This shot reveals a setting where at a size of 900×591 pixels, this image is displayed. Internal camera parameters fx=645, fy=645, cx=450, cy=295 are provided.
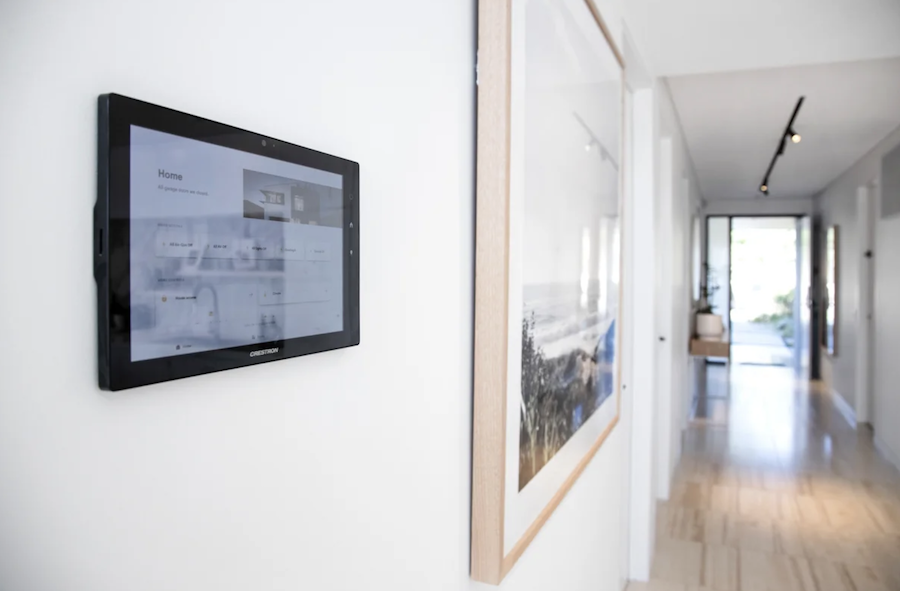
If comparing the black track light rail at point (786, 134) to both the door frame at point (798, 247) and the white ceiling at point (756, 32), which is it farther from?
the door frame at point (798, 247)

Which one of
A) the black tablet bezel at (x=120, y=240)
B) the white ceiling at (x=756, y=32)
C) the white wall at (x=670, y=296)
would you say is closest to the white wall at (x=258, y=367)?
the black tablet bezel at (x=120, y=240)

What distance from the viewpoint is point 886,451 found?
5168mm

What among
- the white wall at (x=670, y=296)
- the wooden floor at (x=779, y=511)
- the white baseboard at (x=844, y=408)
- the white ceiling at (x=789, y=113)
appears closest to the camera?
the wooden floor at (x=779, y=511)

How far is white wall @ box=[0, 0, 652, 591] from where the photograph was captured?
0.40 m

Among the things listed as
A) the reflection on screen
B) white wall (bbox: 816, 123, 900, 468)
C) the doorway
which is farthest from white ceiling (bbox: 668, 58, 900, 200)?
the doorway

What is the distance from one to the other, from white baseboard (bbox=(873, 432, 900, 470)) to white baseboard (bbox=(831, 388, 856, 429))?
2.36 feet

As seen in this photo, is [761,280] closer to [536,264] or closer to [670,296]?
[670,296]

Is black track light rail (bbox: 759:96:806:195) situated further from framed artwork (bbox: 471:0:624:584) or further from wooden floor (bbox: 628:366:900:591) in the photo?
framed artwork (bbox: 471:0:624:584)

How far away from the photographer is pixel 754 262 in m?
10.7

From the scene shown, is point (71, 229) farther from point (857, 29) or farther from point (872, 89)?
point (872, 89)

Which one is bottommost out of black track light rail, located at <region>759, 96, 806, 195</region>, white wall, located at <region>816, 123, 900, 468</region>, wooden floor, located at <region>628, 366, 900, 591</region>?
wooden floor, located at <region>628, 366, 900, 591</region>

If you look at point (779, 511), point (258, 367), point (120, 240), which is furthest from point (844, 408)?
point (120, 240)

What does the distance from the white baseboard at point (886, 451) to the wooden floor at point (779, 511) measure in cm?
6

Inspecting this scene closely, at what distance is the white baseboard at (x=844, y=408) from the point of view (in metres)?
6.34
